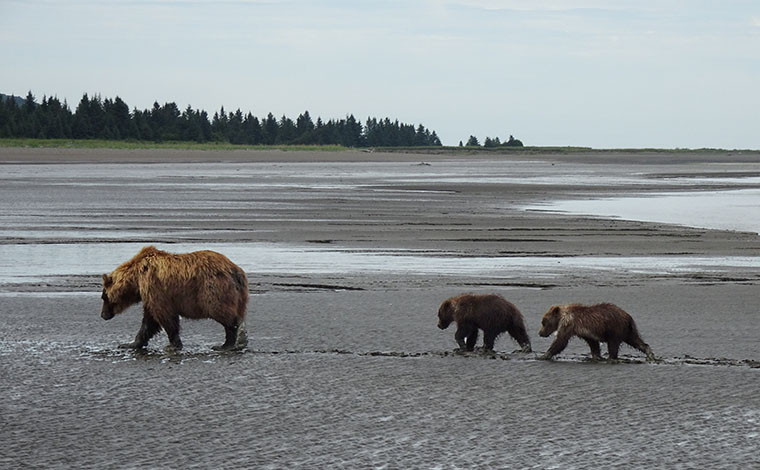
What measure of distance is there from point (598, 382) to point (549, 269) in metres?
7.11

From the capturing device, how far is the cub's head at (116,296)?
10250 mm

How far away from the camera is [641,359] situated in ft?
30.2

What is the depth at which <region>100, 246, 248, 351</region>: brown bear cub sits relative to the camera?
9625 mm

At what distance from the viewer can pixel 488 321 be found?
9570 millimetres

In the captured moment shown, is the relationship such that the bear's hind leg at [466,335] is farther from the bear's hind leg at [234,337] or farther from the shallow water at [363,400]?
the bear's hind leg at [234,337]

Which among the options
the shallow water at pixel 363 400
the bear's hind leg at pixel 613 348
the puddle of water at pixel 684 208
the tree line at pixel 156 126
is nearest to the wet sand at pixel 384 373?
the shallow water at pixel 363 400

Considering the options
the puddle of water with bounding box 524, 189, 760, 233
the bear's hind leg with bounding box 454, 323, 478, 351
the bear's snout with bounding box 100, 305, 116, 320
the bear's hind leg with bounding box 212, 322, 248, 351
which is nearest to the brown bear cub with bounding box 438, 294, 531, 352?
the bear's hind leg with bounding box 454, 323, 478, 351

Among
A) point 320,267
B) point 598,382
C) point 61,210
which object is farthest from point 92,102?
point 598,382

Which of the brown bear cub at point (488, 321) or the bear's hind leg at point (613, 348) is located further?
the brown bear cub at point (488, 321)

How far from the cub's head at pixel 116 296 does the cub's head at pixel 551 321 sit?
373 centimetres

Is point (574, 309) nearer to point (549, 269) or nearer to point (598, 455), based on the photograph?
point (598, 455)

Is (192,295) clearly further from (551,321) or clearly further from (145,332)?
(551,321)

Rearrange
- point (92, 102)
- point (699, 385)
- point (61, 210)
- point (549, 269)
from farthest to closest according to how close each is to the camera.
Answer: point (92, 102) < point (61, 210) < point (549, 269) < point (699, 385)

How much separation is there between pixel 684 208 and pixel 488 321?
21.3 metres
